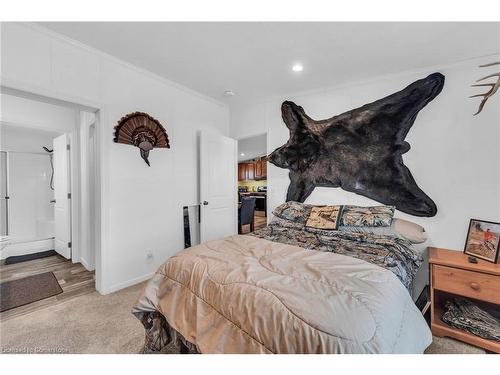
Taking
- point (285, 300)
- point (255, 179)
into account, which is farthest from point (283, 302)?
point (255, 179)

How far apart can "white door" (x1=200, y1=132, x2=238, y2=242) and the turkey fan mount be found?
23.4 inches

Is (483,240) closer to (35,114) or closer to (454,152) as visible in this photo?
(454,152)

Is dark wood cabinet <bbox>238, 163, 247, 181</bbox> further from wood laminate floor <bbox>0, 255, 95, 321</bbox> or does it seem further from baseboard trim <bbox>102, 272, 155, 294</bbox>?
baseboard trim <bbox>102, 272, 155, 294</bbox>

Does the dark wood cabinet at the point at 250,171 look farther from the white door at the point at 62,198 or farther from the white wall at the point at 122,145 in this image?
the white door at the point at 62,198

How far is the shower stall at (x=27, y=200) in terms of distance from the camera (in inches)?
162

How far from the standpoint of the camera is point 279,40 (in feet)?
6.81

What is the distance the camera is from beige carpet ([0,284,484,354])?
169 centimetres

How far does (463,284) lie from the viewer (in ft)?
6.04

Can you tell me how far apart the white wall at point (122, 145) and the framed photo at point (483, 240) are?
3126 mm

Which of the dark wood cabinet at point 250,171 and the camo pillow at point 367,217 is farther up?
the dark wood cabinet at point 250,171

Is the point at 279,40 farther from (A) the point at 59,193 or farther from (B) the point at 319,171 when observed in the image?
(A) the point at 59,193

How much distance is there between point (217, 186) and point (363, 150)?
2059 millimetres

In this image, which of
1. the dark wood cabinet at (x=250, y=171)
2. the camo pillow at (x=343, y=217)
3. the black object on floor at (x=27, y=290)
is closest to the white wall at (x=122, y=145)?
the black object on floor at (x=27, y=290)
